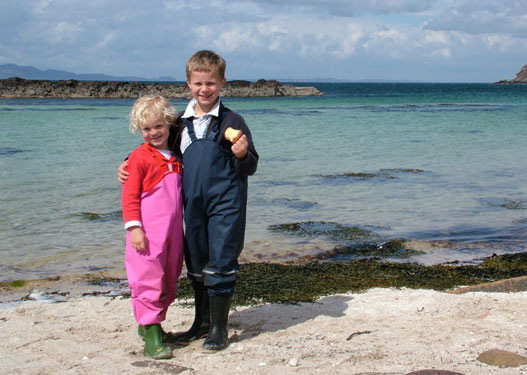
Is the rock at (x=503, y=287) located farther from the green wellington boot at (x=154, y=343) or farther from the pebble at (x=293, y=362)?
the green wellington boot at (x=154, y=343)

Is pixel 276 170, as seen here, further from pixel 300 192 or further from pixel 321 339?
pixel 321 339

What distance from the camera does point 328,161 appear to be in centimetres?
1551

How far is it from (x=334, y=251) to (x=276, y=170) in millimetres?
6749

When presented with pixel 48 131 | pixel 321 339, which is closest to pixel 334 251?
pixel 321 339

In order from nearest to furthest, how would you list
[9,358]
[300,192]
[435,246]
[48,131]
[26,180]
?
[9,358] < [435,246] < [300,192] < [26,180] < [48,131]

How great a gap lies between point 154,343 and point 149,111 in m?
1.48

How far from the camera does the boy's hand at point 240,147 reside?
11.4ft

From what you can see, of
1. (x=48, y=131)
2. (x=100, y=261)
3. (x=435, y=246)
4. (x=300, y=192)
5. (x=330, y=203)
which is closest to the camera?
(x=100, y=261)

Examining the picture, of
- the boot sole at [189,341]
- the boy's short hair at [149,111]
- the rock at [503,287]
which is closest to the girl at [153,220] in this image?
the boy's short hair at [149,111]

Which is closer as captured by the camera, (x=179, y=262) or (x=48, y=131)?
(x=179, y=262)

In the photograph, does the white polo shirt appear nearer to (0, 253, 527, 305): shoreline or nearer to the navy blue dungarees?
the navy blue dungarees

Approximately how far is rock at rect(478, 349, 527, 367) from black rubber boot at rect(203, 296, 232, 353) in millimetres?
1615

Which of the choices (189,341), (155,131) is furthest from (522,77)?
(155,131)

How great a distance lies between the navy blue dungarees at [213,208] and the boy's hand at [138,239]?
0.31 m
